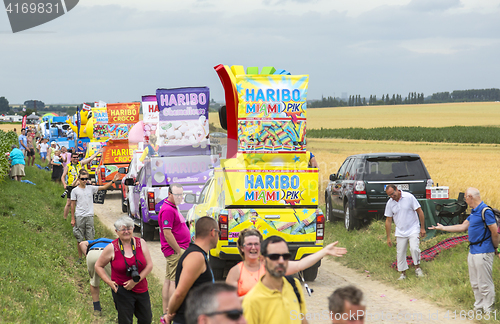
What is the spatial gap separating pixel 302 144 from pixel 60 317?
626 cm

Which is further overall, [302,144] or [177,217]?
[302,144]

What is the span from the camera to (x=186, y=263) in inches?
192

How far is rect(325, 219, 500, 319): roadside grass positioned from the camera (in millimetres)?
9016

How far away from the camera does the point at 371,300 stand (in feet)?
30.9

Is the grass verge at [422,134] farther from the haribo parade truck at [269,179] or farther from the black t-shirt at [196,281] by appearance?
the black t-shirt at [196,281]

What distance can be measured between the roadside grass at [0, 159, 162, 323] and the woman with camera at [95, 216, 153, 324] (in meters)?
0.91

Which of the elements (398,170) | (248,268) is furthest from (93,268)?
(398,170)

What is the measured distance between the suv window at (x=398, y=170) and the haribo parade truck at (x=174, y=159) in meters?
3.99

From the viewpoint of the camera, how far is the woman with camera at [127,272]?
6531mm

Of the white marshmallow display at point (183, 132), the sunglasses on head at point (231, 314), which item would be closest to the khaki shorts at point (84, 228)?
the white marshmallow display at point (183, 132)

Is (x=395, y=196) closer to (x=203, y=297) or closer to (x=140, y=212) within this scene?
(x=140, y=212)

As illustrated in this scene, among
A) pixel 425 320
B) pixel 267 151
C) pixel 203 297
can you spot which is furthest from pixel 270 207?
pixel 203 297

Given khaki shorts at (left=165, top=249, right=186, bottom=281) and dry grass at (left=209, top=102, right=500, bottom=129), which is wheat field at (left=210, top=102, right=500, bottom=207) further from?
khaki shorts at (left=165, top=249, right=186, bottom=281)

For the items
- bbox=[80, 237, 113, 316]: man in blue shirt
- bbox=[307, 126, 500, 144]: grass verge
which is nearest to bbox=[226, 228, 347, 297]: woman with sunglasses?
bbox=[80, 237, 113, 316]: man in blue shirt
